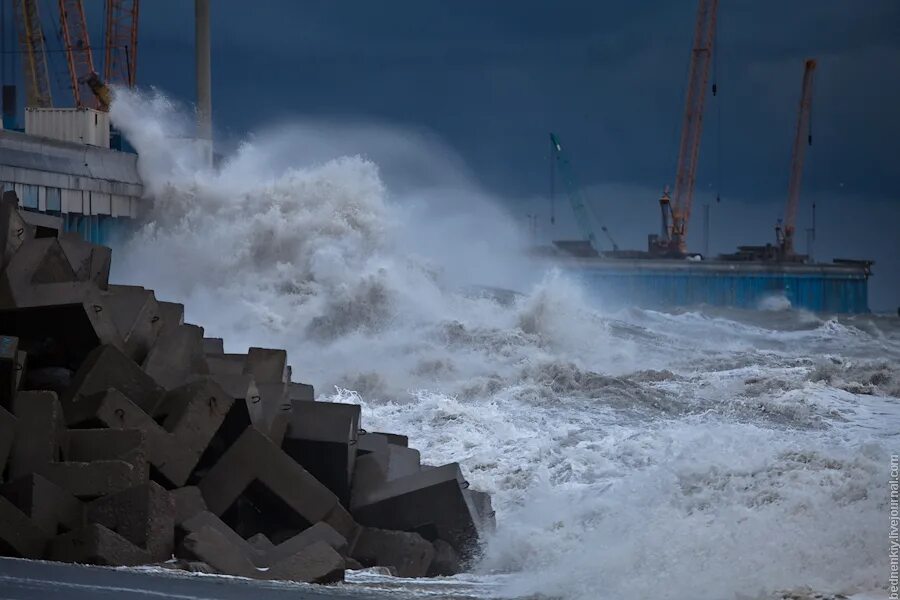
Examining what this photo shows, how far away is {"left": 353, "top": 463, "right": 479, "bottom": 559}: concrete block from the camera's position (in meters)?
7.96

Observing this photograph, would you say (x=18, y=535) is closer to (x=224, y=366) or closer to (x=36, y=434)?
(x=36, y=434)

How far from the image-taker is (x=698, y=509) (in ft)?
27.1

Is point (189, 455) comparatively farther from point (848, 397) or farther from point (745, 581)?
point (848, 397)

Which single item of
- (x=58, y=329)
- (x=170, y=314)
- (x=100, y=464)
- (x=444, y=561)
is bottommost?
(x=444, y=561)

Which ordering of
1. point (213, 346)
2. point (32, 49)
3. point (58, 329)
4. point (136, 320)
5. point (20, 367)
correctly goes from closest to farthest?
1. point (20, 367)
2. point (58, 329)
3. point (136, 320)
4. point (213, 346)
5. point (32, 49)

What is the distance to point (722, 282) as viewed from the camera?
6338cm

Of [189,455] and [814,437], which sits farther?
[814,437]

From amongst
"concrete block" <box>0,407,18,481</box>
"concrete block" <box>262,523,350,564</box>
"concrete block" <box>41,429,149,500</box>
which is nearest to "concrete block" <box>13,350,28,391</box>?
"concrete block" <box>0,407,18,481</box>

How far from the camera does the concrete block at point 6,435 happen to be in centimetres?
683

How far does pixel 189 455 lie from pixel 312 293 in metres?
15.2

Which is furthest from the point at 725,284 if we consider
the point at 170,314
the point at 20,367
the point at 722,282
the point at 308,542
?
the point at 308,542

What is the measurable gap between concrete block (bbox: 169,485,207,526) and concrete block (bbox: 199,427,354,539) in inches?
11.5

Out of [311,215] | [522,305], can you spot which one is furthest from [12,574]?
[311,215]

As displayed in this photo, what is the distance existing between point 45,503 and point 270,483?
5.12 ft
